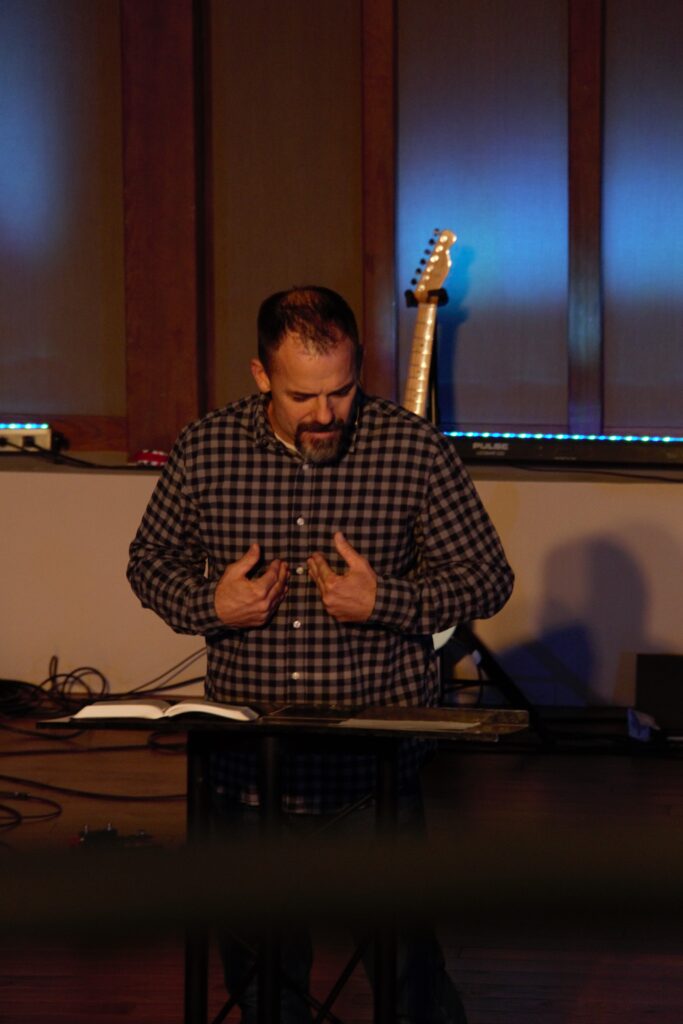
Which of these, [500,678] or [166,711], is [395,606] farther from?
[500,678]

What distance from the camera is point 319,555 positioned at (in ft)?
8.09

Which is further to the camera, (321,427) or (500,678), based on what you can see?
(500,678)

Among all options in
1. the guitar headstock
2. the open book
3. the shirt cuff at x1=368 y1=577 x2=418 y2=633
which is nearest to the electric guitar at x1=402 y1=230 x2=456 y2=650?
the guitar headstock

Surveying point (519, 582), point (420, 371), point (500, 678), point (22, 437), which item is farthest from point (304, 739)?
point (22, 437)

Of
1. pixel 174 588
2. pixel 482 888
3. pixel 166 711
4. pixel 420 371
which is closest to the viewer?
pixel 482 888

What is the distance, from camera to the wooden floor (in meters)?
0.73

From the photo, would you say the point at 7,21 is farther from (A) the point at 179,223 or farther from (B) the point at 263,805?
(B) the point at 263,805

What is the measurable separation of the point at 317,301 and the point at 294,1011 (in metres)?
1.19

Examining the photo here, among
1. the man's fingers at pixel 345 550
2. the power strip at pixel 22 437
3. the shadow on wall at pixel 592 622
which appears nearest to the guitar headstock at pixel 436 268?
the shadow on wall at pixel 592 622

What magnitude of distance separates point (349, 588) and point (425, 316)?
362cm

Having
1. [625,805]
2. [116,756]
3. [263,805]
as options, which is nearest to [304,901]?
[263,805]

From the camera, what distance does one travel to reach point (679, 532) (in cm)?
588

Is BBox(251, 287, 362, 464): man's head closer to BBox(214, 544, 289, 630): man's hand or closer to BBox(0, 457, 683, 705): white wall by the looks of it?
BBox(214, 544, 289, 630): man's hand

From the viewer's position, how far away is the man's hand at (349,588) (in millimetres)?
2400
